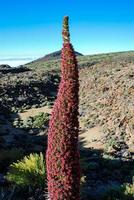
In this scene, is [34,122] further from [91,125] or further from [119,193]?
[119,193]

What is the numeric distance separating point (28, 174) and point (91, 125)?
14582 mm

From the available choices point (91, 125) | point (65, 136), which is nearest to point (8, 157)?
point (91, 125)

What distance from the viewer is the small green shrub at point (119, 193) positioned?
37.0 ft

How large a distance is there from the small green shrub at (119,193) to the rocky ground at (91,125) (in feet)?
1.08

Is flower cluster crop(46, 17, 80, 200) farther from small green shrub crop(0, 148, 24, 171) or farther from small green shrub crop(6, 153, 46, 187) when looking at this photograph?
small green shrub crop(0, 148, 24, 171)

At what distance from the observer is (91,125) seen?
26.0m

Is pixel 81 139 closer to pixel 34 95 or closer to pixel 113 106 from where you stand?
pixel 113 106

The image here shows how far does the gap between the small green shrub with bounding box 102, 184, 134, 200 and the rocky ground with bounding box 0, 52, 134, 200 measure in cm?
33

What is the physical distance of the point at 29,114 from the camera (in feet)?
105

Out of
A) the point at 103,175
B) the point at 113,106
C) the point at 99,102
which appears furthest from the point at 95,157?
the point at 99,102

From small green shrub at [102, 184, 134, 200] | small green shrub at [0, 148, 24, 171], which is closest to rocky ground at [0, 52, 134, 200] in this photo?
small green shrub at [0, 148, 24, 171]

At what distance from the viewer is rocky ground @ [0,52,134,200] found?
53.0ft

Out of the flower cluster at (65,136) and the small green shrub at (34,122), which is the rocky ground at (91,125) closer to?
the small green shrub at (34,122)

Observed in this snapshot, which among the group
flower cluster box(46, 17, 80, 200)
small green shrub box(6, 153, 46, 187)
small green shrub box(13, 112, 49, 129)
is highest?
flower cluster box(46, 17, 80, 200)
